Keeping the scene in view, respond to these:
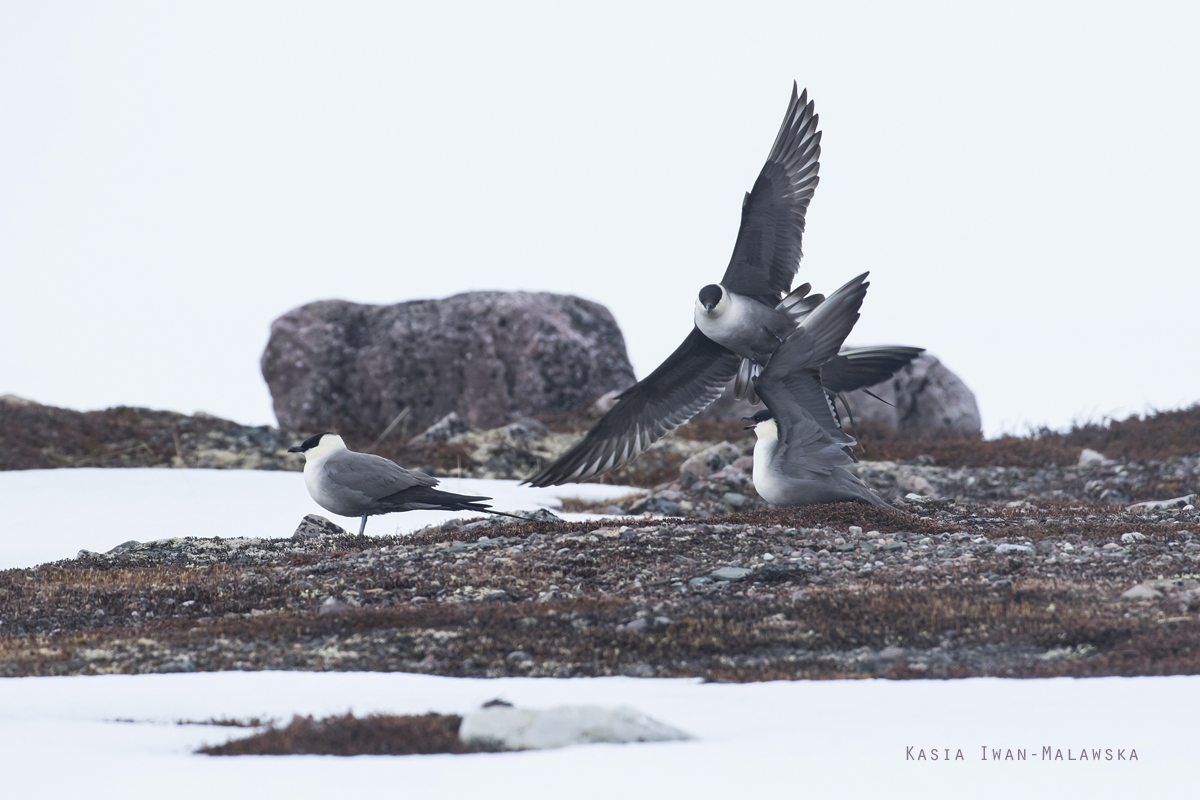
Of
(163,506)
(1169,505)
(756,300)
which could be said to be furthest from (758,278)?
(163,506)

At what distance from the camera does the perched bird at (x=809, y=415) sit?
9461 millimetres

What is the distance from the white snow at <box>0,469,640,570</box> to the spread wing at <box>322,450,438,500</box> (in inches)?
77.2

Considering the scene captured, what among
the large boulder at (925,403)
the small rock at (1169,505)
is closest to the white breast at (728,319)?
the small rock at (1169,505)

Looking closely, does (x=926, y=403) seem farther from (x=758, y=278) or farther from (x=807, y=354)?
(x=807, y=354)

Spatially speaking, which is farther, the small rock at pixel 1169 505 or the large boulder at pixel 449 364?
the large boulder at pixel 449 364

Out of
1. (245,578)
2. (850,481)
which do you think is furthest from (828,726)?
(850,481)

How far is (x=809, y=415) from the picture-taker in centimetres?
950

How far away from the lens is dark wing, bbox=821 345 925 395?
34.8 feet

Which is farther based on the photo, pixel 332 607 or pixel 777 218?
pixel 777 218

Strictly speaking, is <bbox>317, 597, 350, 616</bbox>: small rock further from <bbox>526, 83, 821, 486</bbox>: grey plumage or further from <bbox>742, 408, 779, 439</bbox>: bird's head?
<bbox>742, 408, 779, 439</bbox>: bird's head

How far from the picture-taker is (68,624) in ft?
23.7

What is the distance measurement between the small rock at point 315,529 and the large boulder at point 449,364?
1199 centimetres

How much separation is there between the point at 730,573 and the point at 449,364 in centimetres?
1695

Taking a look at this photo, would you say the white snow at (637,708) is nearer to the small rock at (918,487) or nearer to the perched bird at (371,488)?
the perched bird at (371,488)
